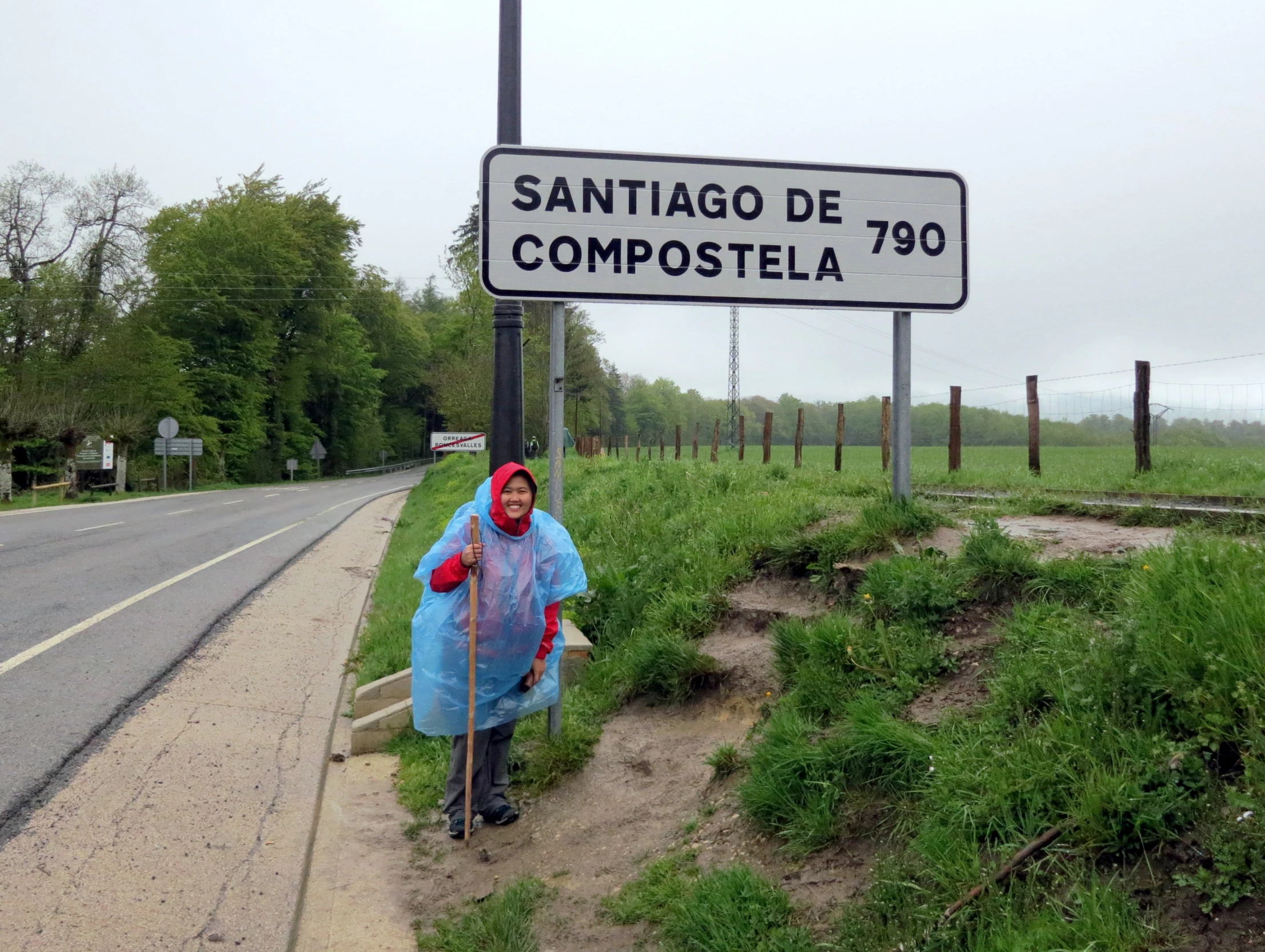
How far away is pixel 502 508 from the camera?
4527 millimetres

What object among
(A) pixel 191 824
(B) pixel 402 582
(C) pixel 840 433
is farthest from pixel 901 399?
(C) pixel 840 433

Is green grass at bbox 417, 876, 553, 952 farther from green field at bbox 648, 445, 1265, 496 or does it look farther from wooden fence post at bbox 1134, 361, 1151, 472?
wooden fence post at bbox 1134, 361, 1151, 472

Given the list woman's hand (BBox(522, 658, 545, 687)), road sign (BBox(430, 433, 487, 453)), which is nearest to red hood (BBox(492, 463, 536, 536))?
woman's hand (BBox(522, 658, 545, 687))

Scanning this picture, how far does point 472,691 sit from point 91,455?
37.3 meters

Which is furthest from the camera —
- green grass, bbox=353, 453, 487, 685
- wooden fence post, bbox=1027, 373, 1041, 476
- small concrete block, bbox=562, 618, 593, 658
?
wooden fence post, bbox=1027, 373, 1041, 476

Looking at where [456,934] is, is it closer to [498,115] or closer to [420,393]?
[498,115]

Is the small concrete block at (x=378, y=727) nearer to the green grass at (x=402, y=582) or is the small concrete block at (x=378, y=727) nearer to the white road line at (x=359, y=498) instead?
the green grass at (x=402, y=582)

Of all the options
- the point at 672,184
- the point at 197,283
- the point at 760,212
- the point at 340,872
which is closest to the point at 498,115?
the point at 672,184

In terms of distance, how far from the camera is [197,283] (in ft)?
172

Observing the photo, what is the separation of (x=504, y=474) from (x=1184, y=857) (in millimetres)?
2906

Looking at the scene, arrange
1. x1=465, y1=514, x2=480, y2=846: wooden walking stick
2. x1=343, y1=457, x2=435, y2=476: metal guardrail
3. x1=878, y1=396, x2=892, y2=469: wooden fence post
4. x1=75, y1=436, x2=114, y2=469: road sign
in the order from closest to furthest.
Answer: x1=465, y1=514, x2=480, y2=846: wooden walking stick
x1=878, y1=396, x2=892, y2=469: wooden fence post
x1=75, y1=436, x2=114, y2=469: road sign
x1=343, y1=457, x2=435, y2=476: metal guardrail

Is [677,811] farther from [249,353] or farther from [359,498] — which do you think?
[249,353]

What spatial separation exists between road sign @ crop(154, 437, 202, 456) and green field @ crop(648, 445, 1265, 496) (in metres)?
32.7

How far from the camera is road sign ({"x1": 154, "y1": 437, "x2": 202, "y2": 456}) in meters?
44.2
